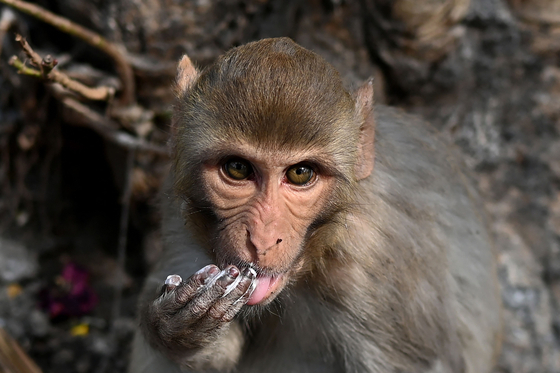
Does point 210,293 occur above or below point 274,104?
below

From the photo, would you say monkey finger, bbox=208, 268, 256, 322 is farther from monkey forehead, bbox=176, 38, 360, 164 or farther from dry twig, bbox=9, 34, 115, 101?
dry twig, bbox=9, 34, 115, 101

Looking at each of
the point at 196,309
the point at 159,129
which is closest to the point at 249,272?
the point at 196,309

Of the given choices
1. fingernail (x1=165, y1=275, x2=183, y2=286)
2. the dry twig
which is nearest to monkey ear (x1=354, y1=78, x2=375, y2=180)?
fingernail (x1=165, y1=275, x2=183, y2=286)

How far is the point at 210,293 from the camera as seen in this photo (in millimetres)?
2352

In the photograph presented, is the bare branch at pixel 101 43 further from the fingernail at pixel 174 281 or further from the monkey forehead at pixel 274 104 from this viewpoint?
the fingernail at pixel 174 281

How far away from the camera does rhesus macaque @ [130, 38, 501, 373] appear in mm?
2320

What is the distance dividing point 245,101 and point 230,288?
2.23 ft

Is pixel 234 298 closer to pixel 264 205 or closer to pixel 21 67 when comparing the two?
pixel 264 205

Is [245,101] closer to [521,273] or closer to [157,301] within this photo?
[157,301]

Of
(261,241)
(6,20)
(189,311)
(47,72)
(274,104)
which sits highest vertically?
(6,20)

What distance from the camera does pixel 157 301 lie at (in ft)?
8.64

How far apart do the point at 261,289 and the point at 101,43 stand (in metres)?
2.41

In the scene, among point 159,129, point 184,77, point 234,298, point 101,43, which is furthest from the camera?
point 159,129

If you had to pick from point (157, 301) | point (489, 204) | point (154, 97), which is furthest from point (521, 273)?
point (157, 301)
